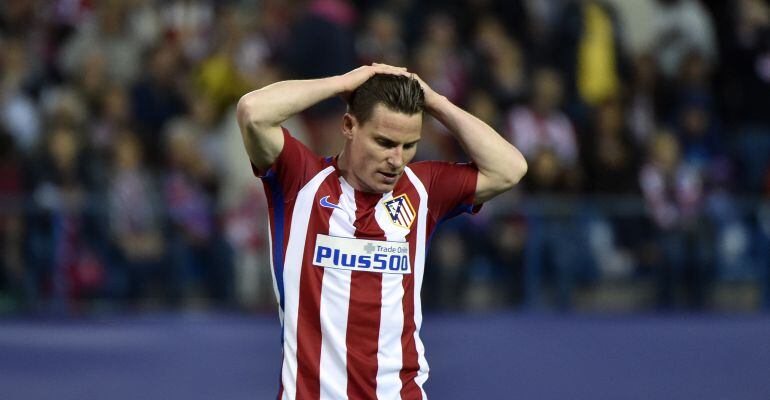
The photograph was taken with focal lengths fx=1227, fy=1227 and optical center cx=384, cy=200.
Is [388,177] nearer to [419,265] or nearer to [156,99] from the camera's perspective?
[419,265]

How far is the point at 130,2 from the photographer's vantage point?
11617 millimetres

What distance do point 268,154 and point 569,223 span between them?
5153 millimetres

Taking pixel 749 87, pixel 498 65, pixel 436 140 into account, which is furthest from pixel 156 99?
pixel 749 87

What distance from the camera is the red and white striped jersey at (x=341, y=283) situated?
4.48 meters

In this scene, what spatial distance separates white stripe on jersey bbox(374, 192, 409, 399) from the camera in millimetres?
4508

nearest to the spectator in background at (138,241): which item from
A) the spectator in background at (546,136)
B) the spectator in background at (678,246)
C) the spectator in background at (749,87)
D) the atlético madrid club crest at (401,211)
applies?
the spectator in background at (546,136)

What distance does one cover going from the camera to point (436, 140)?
1030 cm

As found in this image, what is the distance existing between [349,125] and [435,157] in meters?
5.64

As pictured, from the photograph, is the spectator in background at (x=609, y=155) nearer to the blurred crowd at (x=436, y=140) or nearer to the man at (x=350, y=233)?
the blurred crowd at (x=436, y=140)

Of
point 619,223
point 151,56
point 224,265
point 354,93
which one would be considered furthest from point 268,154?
point 151,56

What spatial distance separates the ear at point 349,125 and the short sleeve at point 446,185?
41 centimetres

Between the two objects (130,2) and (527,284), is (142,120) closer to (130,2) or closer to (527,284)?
(130,2)

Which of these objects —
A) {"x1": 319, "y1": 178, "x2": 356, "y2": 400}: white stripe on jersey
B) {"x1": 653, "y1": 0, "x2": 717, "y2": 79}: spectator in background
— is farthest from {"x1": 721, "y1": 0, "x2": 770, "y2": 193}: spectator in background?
{"x1": 319, "y1": 178, "x2": 356, "y2": 400}: white stripe on jersey

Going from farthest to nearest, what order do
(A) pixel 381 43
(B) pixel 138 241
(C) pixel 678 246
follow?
(A) pixel 381 43 < (C) pixel 678 246 < (B) pixel 138 241
